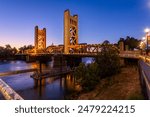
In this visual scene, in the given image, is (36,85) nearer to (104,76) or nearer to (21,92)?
(21,92)

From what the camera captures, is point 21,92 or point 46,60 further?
point 46,60

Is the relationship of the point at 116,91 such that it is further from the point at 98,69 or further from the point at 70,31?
the point at 70,31

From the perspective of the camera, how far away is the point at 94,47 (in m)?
82.3

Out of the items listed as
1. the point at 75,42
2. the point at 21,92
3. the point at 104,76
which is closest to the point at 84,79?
the point at 104,76

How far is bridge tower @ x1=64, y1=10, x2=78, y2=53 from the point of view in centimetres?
7906

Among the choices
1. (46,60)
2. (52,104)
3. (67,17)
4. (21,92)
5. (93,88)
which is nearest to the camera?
(52,104)

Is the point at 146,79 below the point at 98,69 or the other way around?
the other way around

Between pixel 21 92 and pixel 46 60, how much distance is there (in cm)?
7381

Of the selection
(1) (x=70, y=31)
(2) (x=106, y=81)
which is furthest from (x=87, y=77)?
(1) (x=70, y=31)

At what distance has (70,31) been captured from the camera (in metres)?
86.6

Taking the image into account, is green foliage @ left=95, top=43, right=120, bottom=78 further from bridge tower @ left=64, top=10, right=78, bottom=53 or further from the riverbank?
bridge tower @ left=64, top=10, right=78, bottom=53

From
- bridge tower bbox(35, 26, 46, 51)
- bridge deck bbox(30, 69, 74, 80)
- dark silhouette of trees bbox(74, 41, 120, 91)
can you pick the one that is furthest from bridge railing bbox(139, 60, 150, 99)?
bridge tower bbox(35, 26, 46, 51)

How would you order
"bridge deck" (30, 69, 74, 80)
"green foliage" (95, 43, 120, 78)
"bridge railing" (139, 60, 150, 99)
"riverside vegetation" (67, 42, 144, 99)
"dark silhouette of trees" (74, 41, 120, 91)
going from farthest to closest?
"bridge deck" (30, 69, 74, 80) → "green foliage" (95, 43, 120, 78) → "dark silhouette of trees" (74, 41, 120, 91) → "riverside vegetation" (67, 42, 144, 99) → "bridge railing" (139, 60, 150, 99)

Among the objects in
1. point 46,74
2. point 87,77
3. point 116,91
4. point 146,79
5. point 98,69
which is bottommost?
point 46,74
